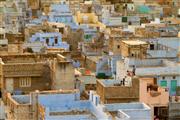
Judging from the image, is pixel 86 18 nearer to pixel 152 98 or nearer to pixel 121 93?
pixel 152 98

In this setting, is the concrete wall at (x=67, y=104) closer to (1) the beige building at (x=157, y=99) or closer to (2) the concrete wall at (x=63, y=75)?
(1) the beige building at (x=157, y=99)

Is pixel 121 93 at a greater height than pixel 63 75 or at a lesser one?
lesser

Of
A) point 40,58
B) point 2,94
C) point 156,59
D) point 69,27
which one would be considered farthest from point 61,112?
point 69,27

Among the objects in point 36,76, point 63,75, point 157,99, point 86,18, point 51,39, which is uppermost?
point 63,75

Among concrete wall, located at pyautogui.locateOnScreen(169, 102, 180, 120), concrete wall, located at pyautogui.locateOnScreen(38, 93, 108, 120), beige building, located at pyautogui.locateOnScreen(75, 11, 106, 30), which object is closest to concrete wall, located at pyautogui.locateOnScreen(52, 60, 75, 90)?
concrete wall, located at pyautogui.locateOnScreen(38, 93, 108, 120)

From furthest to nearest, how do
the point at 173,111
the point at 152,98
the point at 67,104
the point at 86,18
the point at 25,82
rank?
1. the point at 86,18
2. the point at 25,82
3. the point at 152,98
4. the point at 173,111
5. the point at 67,104

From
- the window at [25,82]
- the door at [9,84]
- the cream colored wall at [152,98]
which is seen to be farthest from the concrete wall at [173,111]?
the door at [9,84]

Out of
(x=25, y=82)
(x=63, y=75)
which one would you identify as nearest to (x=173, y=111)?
(x=63, y=75)

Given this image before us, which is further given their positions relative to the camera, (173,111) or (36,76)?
(36,76)

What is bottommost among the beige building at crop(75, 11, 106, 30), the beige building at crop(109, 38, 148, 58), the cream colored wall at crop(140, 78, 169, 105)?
the beige building at crop(75, 11, 106, 30)

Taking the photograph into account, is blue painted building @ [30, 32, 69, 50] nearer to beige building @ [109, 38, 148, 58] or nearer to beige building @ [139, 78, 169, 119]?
beige building @ [109, 38, 148, 58]

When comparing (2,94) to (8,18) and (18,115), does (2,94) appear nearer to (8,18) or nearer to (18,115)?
(18,115)

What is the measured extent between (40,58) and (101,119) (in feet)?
31.5

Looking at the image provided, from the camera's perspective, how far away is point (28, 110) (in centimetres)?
2152
